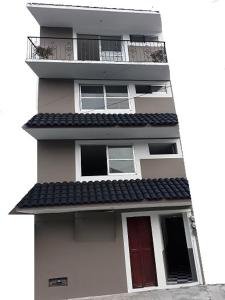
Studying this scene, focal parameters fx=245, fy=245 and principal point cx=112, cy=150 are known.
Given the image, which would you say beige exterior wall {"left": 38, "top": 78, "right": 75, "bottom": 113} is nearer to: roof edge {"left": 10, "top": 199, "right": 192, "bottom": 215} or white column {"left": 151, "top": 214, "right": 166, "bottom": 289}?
roof edge {"left": 10, "top": 199, "right": 192, "bottom": 215}

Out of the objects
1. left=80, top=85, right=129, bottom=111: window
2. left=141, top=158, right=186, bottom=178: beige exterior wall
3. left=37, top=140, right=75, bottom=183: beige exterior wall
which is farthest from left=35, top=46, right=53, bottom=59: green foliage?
left=141, top=158, right=186, bottom=178: beige exterior wall

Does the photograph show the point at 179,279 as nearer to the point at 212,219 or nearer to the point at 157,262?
the point at 157,262

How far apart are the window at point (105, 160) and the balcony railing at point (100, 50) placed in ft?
14.9

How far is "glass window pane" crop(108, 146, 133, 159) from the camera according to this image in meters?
10.6

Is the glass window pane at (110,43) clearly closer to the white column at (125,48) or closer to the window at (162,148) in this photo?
the white column at (125,48)

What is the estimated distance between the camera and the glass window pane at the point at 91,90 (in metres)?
11.5

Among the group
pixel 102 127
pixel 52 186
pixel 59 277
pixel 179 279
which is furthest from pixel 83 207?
pixel 179 279

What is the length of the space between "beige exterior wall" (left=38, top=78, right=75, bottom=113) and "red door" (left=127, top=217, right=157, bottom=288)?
5.61m

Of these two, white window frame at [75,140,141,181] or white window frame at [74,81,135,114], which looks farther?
white window frame at [74,81,135,114]

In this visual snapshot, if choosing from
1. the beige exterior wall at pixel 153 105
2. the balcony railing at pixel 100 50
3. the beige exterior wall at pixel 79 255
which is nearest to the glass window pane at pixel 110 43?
the balcony railing at pixel 100 50

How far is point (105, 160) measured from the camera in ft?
34.2

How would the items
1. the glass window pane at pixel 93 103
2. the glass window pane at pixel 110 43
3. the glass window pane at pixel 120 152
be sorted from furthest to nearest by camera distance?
1. the glass window pane at pixel 110 43
2. the glass window pane at pixel 93 103
3. the glass window pane at pixel 120 152

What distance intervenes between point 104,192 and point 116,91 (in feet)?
17.5

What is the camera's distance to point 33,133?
9531 millimetres
